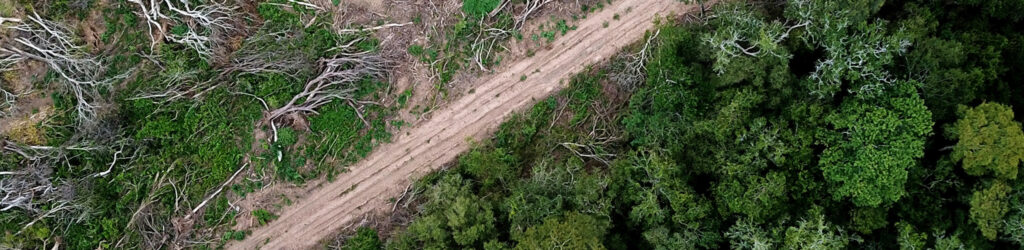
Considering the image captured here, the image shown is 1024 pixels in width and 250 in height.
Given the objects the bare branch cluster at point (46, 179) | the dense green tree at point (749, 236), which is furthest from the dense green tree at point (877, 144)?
the bare branch cluster at point (46, 179)

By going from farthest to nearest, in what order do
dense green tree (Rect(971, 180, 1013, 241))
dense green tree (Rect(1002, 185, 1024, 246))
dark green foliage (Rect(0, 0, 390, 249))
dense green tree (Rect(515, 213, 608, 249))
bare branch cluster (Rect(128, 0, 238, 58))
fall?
dark green foliage (Rect(0, 0, 390, 249))
bare branch cluster (Rect(128, 0, 238, 58))
dense green tree (Rect(515, 213, 608, 249))
dense green tree (Rect(971, 180, 1013, 241))
dense green tree (Rect(1002, 185, 1024, 246))

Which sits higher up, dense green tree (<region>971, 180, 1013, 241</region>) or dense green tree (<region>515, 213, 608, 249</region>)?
dense green tree (<region>971, 180, 1013, 241</region>)

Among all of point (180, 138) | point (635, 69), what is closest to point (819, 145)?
point (635, 69)

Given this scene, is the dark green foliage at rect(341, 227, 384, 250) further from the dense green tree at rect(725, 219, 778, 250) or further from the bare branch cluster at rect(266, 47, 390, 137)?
the dense green tree at rect(725, 219, 778, 250)

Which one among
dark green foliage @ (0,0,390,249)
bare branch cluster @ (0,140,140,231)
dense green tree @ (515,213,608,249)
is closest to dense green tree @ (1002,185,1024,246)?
dense green tree @ (515,213,608,249)

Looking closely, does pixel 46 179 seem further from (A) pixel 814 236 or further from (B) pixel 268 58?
(A) pixel 814 236

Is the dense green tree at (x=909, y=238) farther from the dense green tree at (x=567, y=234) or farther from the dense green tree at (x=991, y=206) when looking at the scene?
the dense green tree at (x=567, y=234)
